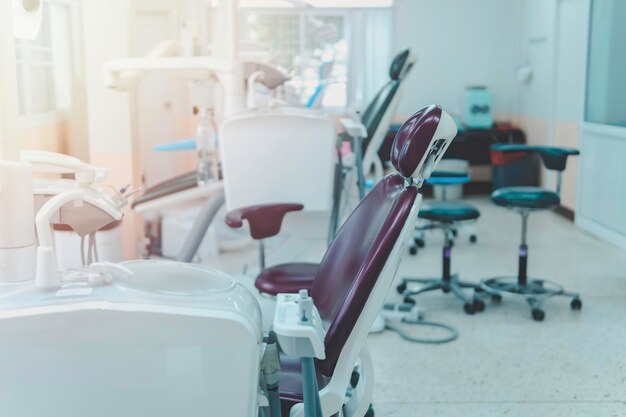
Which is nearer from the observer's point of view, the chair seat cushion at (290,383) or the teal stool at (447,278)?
the chair seat cushion at (290,383)

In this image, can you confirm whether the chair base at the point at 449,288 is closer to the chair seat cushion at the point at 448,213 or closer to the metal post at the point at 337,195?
the chair seat cushion at the point at 448,213

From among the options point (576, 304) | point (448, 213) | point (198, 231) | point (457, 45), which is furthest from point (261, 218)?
point (457, 45)

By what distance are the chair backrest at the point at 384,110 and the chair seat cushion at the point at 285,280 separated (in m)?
0.92

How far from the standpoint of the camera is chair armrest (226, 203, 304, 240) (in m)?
3.16

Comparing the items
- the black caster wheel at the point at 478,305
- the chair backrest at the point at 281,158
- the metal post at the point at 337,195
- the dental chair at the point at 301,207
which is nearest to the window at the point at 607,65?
the black caster wheel at the point at 478,305

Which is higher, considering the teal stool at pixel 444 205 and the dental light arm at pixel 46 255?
the dental light arm at pixel 46 255

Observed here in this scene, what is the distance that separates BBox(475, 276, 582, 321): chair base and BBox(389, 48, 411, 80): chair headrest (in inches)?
47.0

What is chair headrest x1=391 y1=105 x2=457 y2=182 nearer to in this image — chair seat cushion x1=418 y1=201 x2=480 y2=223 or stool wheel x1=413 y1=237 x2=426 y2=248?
chair seat cushion x1=418 y1=201 x2=480 y2=223

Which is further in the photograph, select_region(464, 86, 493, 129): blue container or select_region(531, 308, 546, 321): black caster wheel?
select_region(464, 86, 493, 129): blue container

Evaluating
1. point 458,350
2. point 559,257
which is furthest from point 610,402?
point 559,257

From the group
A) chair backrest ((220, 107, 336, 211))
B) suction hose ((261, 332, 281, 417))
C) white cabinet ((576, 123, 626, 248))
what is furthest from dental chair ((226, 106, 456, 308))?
white cabinet ((576, 123, 626, 248))

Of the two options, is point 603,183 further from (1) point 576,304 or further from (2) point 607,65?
(1) point 576,304

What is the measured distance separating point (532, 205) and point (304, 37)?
14.6 ft

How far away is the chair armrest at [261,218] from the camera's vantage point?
3.16m
